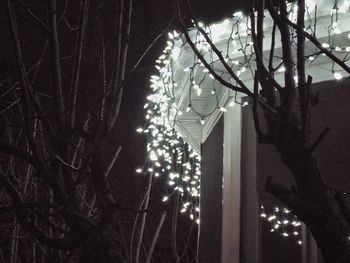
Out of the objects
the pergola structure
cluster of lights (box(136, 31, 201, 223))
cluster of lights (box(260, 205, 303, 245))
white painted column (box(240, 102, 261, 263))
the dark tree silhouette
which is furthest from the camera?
cluster of lights (box(260, 205, 303, 245))

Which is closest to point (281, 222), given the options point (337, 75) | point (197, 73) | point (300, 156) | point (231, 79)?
point (231, 79)

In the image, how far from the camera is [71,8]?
18.1ft

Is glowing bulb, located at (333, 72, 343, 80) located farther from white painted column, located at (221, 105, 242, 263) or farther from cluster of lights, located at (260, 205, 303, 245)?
cluster of lights, located at (260, 205, 303, 245)

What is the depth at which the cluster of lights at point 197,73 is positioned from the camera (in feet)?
14.3

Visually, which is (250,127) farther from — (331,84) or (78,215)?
(78,215)

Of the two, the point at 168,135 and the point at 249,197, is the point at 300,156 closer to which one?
the point at 249,197

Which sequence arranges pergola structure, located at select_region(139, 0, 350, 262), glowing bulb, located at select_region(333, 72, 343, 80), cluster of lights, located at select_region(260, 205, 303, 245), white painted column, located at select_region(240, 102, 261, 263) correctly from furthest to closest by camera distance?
cluster of lights, located at select_region(260, 205, 303, 245) < white painted column, located at select_region(240, 102, 261, 263) < glowing bulb, located at select_region(333, 72, 343, 80) < pergola structure, located at select_region(139, 0, 350, 262)

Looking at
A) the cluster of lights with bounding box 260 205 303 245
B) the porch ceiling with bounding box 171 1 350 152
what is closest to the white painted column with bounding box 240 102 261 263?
the porch ceiling with bounding box 171 1 350 152

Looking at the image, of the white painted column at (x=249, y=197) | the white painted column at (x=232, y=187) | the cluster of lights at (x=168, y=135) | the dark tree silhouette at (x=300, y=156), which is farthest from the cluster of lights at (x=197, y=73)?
the dark tree silhouette at (x=300, y=156)

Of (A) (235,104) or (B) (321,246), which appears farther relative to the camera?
(A) (235,104)

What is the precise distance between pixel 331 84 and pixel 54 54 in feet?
10.7

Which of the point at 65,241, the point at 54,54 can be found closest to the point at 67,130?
the point at 54,54

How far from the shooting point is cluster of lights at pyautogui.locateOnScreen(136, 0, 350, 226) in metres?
4.37

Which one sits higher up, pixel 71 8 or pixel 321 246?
pixel 71 8
